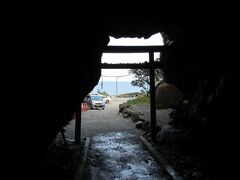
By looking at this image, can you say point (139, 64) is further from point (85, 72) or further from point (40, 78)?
point (40, 78)

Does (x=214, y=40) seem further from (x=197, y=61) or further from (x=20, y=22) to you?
(x=20, y=22)

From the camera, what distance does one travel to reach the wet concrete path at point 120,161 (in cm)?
908

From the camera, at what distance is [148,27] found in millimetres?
11242

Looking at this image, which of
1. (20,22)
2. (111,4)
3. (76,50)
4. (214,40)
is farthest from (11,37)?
(214,40)

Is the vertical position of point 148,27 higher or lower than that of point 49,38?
higher

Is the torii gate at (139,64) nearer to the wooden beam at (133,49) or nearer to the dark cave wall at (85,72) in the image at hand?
the wooden beam at (133,49)

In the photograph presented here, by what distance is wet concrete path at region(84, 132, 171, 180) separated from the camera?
9.08 m

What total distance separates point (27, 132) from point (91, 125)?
1512 centimetres

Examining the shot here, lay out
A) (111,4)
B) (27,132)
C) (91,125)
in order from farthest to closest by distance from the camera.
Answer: (91,125) < (111,4) < (27,132)

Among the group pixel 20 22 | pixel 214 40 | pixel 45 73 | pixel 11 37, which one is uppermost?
pixel 214 40

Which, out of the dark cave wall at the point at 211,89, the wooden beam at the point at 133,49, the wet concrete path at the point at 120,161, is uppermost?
the wooden beam at the point at 133,49

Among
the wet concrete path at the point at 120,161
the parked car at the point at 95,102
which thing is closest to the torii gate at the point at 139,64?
the wet concrete path at the point at 120,161

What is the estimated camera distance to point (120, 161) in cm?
1069

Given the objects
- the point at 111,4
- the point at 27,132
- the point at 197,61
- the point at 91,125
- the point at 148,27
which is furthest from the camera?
the point at 91,125
